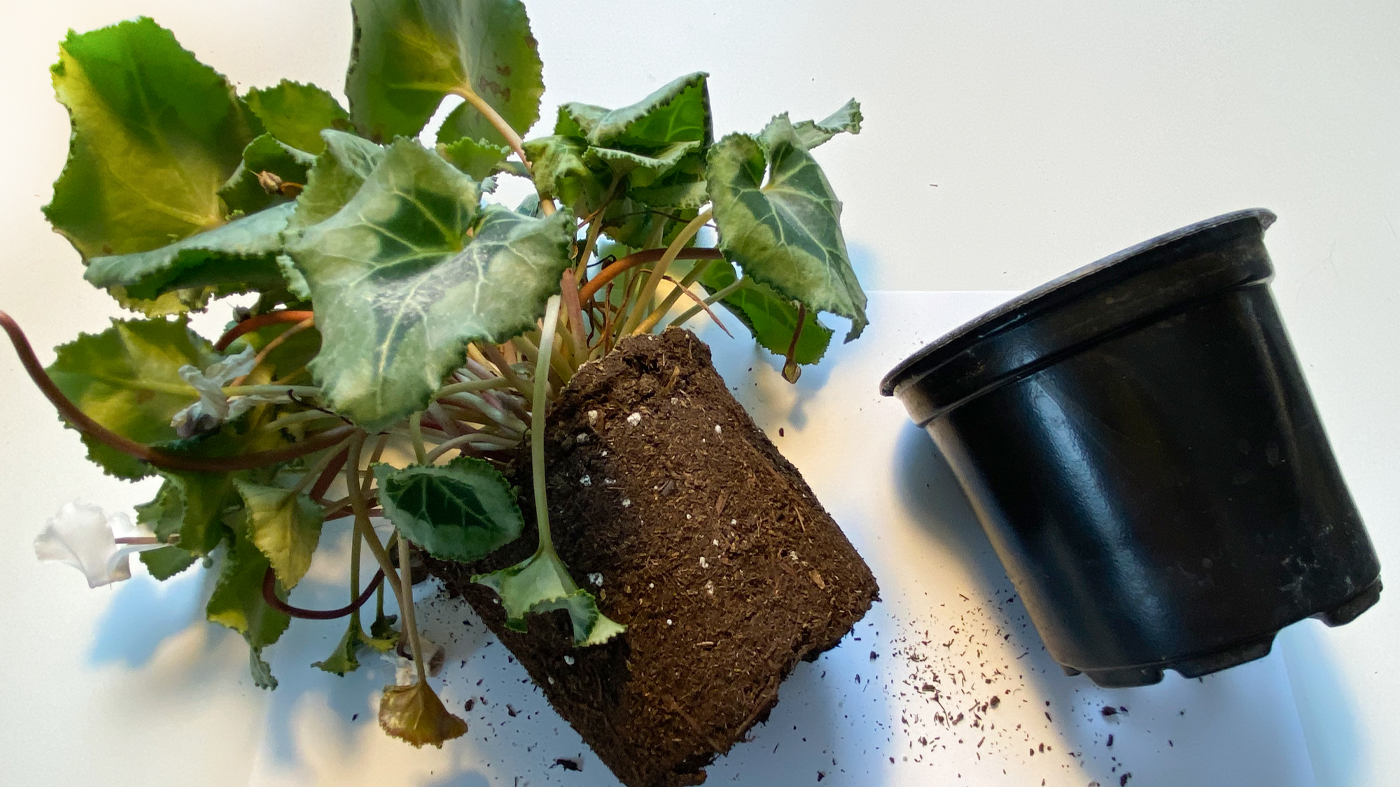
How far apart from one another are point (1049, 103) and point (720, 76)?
49 cm

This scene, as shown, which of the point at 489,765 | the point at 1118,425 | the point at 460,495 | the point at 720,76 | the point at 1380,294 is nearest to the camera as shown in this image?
the point at 460,495

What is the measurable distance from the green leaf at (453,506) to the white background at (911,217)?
0.39 m

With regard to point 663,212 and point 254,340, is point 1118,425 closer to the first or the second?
point 663,212

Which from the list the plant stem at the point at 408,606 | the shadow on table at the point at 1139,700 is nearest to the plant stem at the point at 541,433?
the plant stem at the point at 408,606

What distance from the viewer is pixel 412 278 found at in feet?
1.88

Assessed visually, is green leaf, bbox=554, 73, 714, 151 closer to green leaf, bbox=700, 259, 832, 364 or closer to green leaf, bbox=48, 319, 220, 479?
green leaf, bbox=700, 259, 832, 364

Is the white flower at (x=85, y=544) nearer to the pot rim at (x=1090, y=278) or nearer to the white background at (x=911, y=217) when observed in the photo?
the white background at (x=911, y=217)

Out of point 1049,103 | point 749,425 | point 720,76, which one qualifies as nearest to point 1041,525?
point 749,425

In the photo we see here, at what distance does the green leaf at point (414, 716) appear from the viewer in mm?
828

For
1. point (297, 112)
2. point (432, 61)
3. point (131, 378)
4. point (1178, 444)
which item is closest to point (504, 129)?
point (432, 61)

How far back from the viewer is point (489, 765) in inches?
37.9

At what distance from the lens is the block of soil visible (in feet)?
2.42

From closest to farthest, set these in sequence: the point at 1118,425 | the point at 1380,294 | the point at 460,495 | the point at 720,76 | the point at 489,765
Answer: the point at 460,495 < the point at 1118,425 < the point at 489,765 < the point at 1380,294 < the point at 720,76

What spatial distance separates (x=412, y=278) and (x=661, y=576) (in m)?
0.35
